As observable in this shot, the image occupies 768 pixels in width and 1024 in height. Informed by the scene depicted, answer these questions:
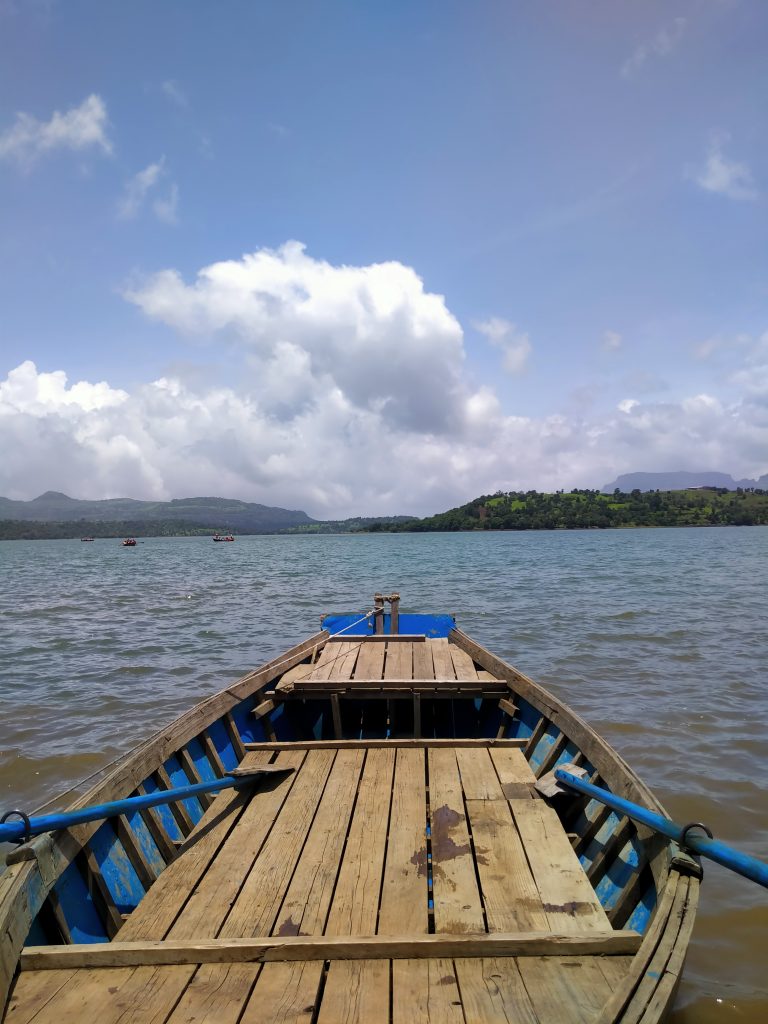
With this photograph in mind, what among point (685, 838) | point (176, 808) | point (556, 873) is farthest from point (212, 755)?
point (685, 838)

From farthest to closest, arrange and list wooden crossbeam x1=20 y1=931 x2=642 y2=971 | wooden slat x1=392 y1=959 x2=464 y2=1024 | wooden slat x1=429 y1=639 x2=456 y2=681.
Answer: wooden slat x1=429 y1=639 x2=456 y2=681, wooden crossbeam x1=20 y1=931 x2=642 y2=971, wooden slat x1=392 y1=959 x2=464 y2=1024

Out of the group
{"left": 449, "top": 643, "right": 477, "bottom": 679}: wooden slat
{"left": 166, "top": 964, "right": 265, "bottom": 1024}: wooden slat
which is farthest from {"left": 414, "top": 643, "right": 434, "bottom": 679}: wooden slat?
{"left": 166, "top": 964, "right": 265, "bottom": 1024}: wooden slat

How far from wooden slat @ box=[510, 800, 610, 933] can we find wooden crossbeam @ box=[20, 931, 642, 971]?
0.18 metres

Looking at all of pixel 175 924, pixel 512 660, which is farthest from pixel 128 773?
pixel 512 660

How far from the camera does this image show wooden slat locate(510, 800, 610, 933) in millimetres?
3115

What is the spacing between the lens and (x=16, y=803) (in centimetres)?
789

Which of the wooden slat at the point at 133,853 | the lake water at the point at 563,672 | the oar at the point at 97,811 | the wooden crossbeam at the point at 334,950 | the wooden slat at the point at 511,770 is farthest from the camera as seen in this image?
the lake water at the point at 563,672

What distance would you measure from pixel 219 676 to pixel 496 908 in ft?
38.9

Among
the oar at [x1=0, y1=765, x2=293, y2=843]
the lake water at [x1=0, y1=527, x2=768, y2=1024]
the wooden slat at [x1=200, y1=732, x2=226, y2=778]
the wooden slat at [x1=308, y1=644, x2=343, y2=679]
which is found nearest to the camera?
the oar at [x1=0, y1=765, x2=293, y2=843]

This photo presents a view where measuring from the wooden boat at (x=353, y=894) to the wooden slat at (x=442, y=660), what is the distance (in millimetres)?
1474

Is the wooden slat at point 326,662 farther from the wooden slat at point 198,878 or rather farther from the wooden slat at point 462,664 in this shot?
the wooden slat at point 198,878

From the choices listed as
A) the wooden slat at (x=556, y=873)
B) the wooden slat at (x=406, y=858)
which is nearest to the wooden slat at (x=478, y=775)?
the wooden slat at (x=556, y=873)

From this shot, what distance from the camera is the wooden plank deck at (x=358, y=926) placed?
2562 millimetres

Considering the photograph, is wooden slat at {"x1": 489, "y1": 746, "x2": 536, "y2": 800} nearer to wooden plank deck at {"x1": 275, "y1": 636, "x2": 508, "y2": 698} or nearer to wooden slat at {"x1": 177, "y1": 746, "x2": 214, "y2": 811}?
wooden plank deck at {"x1": 275, "y1": 636, "x2": 508, "y2": 698}
